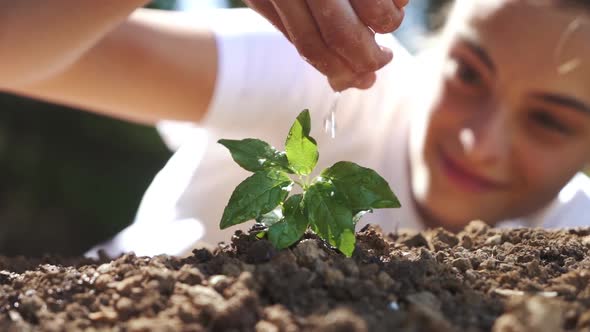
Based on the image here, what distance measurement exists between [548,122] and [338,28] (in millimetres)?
1079

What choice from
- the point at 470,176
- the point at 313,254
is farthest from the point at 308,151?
the point at 470,176

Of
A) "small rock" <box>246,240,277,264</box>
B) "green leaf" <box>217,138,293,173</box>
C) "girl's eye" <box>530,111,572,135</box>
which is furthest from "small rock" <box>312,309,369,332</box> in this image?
"girl's eye" <box>530,111,572,135</box>

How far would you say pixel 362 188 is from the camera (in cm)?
86

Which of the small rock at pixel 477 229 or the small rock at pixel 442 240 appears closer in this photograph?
the small rock at pixel 442 240

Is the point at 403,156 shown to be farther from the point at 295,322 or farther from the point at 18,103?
the point at 18,103

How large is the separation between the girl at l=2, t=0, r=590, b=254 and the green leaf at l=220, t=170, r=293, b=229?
3.24 ft

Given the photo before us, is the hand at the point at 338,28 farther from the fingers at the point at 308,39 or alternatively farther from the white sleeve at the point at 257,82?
the white sleeve at the point at 257,82

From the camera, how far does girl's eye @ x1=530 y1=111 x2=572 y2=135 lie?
181cm

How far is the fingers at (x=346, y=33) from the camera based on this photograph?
919mm

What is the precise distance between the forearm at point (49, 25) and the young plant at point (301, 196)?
21.8 inches

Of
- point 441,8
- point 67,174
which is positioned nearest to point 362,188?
point 441,8

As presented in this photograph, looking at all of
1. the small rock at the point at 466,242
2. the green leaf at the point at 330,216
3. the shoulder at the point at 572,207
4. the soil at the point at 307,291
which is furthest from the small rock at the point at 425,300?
the shoulder at the point at 572,207

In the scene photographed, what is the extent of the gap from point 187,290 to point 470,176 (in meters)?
1.33

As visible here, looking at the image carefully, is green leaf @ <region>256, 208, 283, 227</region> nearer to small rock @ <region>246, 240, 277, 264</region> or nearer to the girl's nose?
small rock @ <region>246, 240, 277, 264</region>
